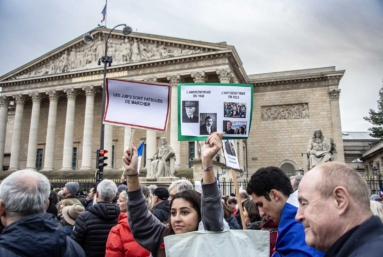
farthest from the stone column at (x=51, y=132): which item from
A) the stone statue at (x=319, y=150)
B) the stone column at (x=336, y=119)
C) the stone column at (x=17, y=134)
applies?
the stone column at (x=336, y=119)

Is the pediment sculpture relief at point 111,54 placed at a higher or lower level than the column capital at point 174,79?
higher

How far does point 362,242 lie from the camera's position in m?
1.42

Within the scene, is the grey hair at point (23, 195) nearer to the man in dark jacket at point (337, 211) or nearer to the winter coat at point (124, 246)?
the winter coat at point (124, 246)

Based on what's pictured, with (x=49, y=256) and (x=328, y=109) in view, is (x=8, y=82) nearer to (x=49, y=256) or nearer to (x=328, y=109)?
(x=328, y=109)

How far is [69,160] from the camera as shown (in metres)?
31.3

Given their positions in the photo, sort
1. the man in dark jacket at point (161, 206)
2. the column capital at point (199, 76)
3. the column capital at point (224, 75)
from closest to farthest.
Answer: the man in dark jacket at point (161, 206), the column capital at point (224, 75), the column capital at point (199, 76)

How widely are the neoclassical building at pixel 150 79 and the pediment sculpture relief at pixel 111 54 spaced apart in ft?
0.31

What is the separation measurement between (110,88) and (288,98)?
3072 cm

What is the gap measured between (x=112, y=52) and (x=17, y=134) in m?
13.1

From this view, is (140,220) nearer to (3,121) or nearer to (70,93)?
(70,93)

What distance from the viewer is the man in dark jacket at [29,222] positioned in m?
1.97

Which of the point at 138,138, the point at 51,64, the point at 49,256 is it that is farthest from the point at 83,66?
the point at 49,256

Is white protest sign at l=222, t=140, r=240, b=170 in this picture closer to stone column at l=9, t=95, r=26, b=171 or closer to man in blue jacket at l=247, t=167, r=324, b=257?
man in blue jacket at l=247, t=167, r=324, b=257

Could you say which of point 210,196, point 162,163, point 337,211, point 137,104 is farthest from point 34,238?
point 162,163
